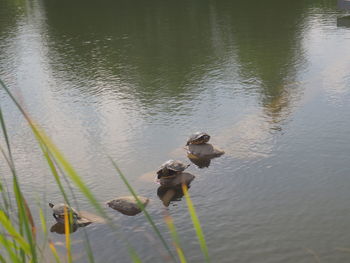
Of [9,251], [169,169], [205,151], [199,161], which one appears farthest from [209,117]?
[9,251]

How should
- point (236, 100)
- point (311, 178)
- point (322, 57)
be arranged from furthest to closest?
point (322, 57) → point (236, 100) → point (311, 178)

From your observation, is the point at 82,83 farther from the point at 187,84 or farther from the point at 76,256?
the point at 76,256

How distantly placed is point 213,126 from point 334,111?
2.75 m

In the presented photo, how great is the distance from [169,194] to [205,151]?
154cm

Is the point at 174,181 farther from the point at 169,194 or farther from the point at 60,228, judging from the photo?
the point at 60,228

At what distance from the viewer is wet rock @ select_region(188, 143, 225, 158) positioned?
1029cm

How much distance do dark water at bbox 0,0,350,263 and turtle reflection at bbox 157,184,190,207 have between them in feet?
0.53

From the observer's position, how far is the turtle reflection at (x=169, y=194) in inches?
349

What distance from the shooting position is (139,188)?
9320 millimetres

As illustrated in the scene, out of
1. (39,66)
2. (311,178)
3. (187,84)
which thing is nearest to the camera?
(311,178)

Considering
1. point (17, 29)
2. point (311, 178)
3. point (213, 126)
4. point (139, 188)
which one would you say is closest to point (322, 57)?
point (213, 126)

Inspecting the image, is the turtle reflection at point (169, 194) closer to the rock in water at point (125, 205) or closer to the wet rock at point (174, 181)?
the wet rock at point (174, 181)

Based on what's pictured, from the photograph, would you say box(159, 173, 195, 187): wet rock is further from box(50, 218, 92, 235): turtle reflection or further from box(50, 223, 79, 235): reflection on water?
box(50, 223, 79, 235): reflection on water

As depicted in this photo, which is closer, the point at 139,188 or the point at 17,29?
the point at 139,188
